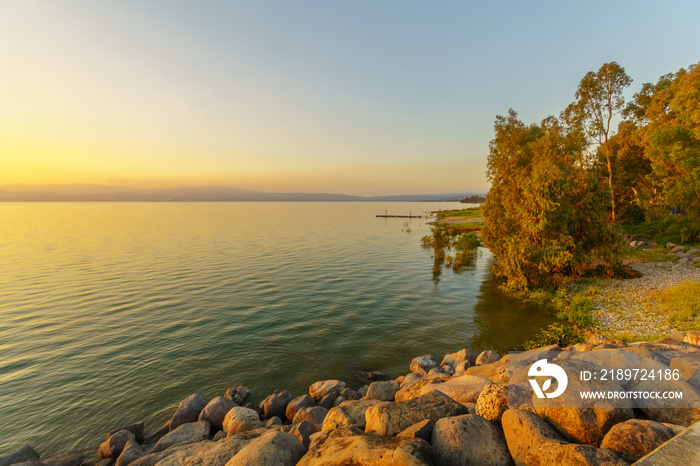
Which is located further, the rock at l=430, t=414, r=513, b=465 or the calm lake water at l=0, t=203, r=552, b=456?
the calm lake water at l=0, t=203, r=552, b=456

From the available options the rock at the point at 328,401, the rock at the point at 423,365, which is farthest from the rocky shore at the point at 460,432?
the rock at the point at 423,365

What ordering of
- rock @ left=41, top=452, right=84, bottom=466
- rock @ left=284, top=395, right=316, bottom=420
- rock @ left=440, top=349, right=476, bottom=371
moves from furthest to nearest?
rock @ left=440, top=349, right=476, bottom=371, rock @ left=284, top=395, right=316, bottom=420, rock @ left=41, top=452, right=84, bottom=466

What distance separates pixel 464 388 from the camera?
349 inches

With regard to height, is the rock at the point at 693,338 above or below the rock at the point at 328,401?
above

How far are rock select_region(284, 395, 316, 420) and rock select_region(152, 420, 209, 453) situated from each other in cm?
264

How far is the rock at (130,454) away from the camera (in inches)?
334

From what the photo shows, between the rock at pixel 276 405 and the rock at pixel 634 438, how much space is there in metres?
9.57

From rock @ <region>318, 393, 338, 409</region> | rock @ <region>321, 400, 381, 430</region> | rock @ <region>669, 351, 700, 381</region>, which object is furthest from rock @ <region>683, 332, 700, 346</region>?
rock @ <region>318, 393, 338, 409</region>

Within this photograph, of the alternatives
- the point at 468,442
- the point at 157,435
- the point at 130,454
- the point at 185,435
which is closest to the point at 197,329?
the point at 157,435

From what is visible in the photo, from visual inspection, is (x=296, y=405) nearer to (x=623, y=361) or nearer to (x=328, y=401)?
(x=328, y=401)

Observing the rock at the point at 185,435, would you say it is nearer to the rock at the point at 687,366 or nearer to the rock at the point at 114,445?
the rock at the point at 114,445

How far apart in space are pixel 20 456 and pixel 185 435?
484 centimetres

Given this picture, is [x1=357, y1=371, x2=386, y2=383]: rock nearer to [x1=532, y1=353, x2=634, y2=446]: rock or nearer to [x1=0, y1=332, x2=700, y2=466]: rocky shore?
[x1=0, y1=332, x2=700, y2=466]: rocky shore

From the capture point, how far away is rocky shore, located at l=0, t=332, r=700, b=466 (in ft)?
16.0
